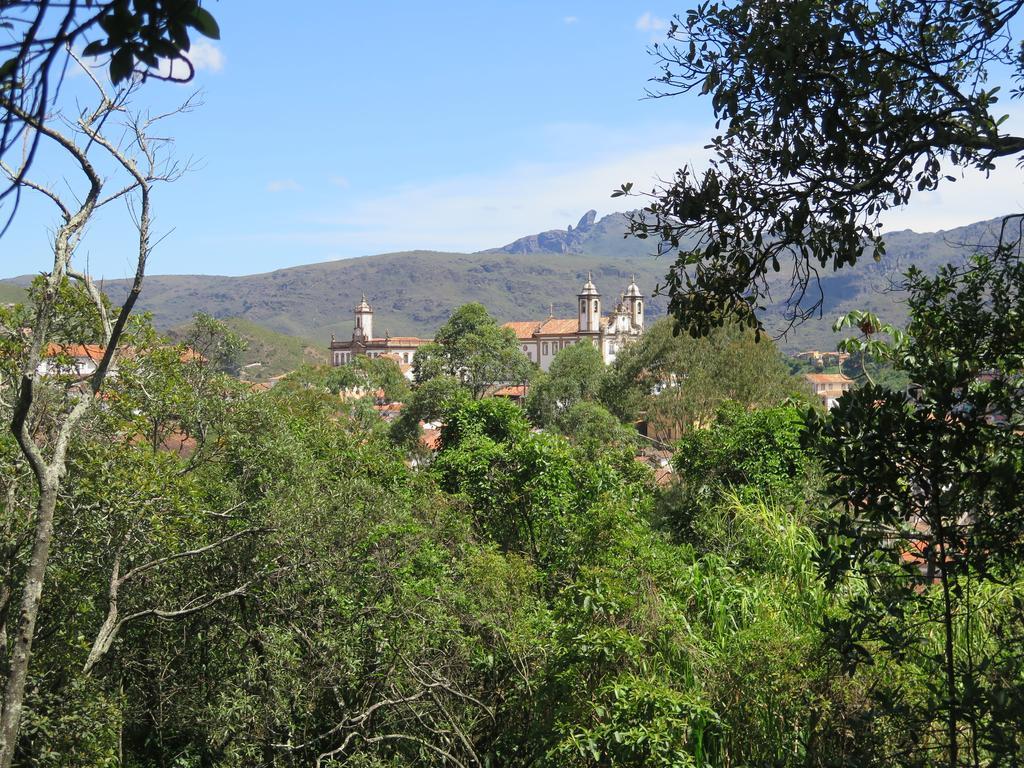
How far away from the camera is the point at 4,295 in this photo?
18425 cm

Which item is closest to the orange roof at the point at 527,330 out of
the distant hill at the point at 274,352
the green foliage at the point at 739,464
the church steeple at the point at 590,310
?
the church steeple at the point at 590,310

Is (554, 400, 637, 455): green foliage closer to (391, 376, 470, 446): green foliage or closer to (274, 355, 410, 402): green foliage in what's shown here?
(391, 376, 470, 446): green foliage

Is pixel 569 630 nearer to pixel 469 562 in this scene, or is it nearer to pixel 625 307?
pixel 469 562

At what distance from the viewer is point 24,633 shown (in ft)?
23.7

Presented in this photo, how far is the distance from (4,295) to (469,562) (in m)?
199

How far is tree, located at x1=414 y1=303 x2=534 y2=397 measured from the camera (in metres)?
49.4

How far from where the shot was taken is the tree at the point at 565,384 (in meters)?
46.7

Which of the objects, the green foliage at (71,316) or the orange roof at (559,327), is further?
the orange roof at (559,327)

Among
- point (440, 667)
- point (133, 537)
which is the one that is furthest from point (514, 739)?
point (133, 537)

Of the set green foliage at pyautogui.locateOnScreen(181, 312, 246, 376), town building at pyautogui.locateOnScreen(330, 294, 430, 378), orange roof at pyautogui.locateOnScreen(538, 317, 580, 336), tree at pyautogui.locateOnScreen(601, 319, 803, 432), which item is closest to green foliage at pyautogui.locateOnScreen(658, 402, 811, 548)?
green foliage at pyautogui.locateOnScreen(181, 312, 246, 376)

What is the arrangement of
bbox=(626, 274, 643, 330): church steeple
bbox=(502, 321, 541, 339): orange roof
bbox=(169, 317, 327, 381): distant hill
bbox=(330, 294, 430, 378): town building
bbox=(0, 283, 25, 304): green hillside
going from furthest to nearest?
bbox=(0, 283, 25, 304): green hillside, bbox=(169, 317, 327, 381): distant hill, bbox=(330, 294, 430, 378): town building, bbox=(502, 321, 541, 339): orange roof, bbox=(626, 274, 643, 330): church steeple

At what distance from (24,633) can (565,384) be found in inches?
1633

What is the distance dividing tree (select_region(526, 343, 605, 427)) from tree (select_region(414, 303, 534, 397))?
72.9 inches

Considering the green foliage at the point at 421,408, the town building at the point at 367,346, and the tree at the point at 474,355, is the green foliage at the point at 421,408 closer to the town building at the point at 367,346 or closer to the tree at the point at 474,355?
the tree at the point at 474,355
